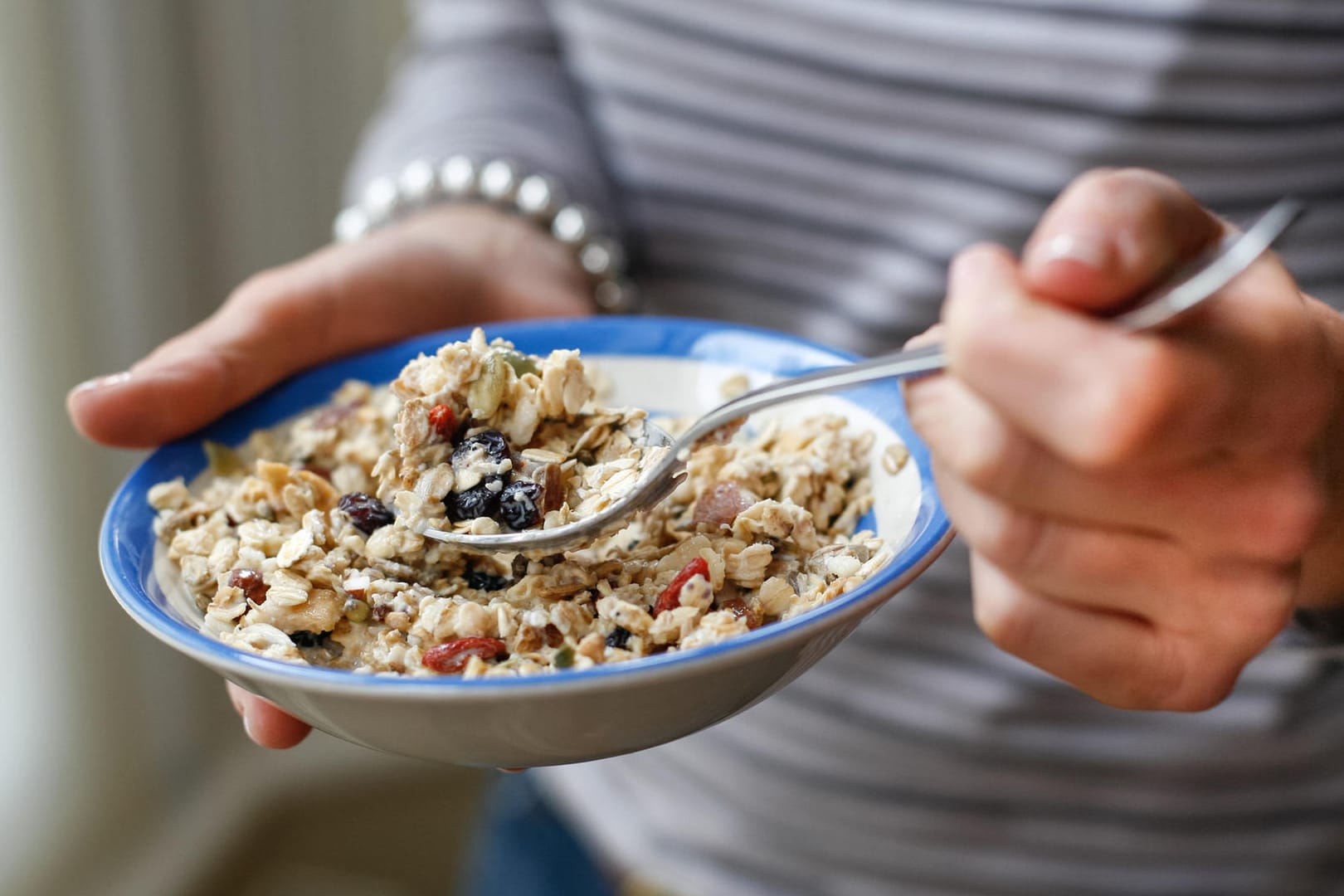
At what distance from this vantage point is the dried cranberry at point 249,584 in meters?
0.63

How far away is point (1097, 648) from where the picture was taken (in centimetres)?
55

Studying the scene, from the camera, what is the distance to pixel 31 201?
1.26 metres

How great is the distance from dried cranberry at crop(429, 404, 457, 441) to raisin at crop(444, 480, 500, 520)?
0.04m

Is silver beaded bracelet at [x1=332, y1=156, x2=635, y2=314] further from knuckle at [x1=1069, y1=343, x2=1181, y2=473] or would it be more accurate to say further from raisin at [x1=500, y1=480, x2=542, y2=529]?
knuckle at [x1=1069, y1=343, x2=1181, y2=473]

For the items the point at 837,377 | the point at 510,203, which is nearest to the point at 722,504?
the point at 837,377

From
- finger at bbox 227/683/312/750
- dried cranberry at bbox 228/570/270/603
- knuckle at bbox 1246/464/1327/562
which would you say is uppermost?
knuckle at bbox 1246/464/1327/562

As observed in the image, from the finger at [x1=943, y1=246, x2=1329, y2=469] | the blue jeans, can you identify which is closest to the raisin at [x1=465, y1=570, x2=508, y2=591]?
the finger at [x1=943, y1=246, x2=1329, y2=469]

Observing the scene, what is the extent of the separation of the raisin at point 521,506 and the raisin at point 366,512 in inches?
3.4

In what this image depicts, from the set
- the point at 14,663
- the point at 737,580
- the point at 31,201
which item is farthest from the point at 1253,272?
the point at 14,663

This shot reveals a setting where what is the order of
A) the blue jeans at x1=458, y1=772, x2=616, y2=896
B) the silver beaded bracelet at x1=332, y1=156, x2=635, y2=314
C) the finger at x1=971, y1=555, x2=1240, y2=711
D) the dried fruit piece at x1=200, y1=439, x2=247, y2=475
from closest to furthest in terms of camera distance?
the finger at x1=971, y1=555, x2=1240, y2=711 → the dried fruit piece at x1=200, y1=439, x2=247, y2=475 → the silver beaded bracelet at x1=332, y1=156, x2=635, y2=314 → the blue jeans at x1=458, y1=772, x2=616, y2=896

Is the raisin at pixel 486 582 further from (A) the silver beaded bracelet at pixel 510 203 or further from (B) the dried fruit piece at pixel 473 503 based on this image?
(A) the silver beaded bracelet at pixel 510 203

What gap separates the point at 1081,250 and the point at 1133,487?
117mm

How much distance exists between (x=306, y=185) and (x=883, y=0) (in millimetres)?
1087

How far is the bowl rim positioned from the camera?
1.60 ft
